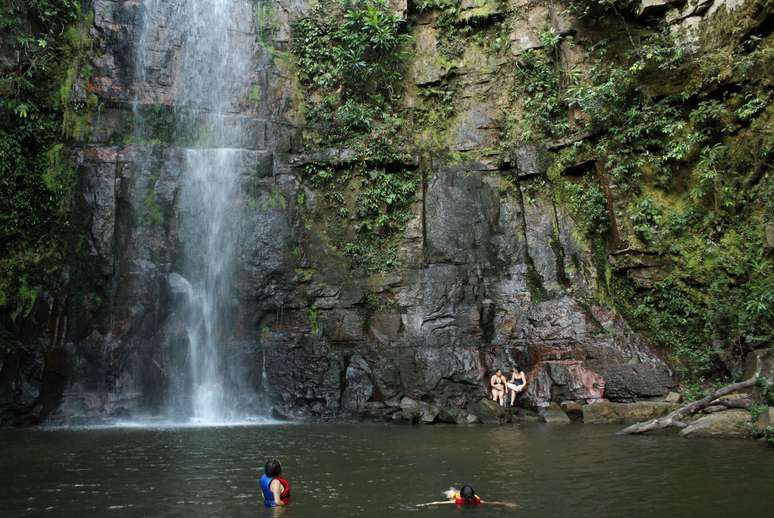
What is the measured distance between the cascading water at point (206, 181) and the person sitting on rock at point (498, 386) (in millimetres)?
6453

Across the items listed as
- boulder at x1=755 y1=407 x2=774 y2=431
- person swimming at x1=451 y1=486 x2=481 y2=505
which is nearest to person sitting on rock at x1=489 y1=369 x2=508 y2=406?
boulder at x1=755 y1=407 x2=774 y2=431

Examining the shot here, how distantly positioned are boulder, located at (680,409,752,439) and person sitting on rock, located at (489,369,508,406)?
515 centimetres

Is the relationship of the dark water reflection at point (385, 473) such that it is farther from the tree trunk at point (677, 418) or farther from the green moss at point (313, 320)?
the green moss at point (313, 320)

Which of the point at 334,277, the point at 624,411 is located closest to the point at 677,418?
the point at 624,411

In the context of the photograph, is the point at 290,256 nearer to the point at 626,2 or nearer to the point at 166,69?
the point at 166,69

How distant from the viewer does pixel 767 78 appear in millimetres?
14930

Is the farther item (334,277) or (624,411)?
(334,277)

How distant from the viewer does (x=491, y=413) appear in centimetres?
1497

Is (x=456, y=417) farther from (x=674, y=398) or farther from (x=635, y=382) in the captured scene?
(x=674, y=398)

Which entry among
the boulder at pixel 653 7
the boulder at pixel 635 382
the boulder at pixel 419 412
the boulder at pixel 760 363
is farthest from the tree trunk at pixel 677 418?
the boulder at pixel 653 7

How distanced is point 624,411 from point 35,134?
57.4 ft

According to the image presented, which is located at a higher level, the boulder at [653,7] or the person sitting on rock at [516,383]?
the boulder at [653,7]

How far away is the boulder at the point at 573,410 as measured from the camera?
1472 cm

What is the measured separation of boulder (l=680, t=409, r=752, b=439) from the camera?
10789 millimetres
